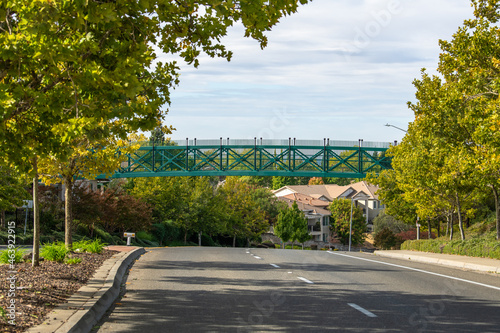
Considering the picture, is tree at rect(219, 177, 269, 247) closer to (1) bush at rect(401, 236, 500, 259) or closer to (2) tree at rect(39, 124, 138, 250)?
(1) bush at rect(401, 236, 500, 259)

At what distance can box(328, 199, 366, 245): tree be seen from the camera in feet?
300

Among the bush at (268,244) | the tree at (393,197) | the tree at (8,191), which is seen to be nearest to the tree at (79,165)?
the tree at (8,191)

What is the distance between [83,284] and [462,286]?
7790mm

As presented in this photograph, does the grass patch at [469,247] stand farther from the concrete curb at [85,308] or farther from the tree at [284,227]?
the tree at [284,227]

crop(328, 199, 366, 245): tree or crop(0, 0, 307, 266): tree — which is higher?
crop(0, 0, 307, 266): tree

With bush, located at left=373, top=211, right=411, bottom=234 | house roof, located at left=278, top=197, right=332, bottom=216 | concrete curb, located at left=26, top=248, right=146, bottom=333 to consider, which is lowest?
bush, located at left=373, top=211, right=411, bottom=234

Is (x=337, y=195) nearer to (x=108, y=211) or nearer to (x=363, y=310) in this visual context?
(x=108, y=211)

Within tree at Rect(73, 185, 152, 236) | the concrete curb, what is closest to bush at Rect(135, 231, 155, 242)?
tree at Rect(73, 185, 152, 236)

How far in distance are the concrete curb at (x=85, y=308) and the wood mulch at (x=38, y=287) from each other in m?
0.14

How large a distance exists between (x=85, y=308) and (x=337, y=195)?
111 metres

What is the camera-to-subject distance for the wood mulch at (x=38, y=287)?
25.7 feet

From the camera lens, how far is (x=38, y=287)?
1027cm

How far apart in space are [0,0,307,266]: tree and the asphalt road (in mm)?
2822

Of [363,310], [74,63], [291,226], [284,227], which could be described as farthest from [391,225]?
[74,63]
